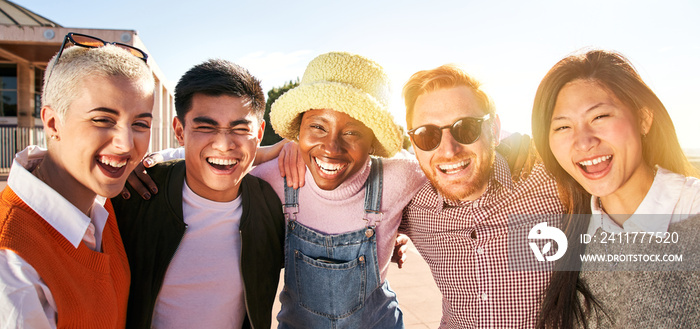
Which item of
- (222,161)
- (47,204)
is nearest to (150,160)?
(222,161)

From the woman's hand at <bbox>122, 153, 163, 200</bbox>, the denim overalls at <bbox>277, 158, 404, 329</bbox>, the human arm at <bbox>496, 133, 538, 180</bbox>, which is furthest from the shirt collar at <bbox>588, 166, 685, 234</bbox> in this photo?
the woman's hand at <bbox>122, 153, 163, 200</bbox>

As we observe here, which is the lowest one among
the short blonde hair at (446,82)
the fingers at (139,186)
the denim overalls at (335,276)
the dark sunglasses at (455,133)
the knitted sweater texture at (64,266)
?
the denim overalls at (335,276)

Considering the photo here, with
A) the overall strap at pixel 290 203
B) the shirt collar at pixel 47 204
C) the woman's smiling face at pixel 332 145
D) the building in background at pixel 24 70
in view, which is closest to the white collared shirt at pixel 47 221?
the shirt collar at pixel 47 204

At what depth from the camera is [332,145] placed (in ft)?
7.84

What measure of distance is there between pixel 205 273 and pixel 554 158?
1.99 m

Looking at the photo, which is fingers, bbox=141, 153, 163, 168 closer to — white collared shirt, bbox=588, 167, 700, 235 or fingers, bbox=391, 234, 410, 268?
fingers, bbox=391, 234, 410, 268

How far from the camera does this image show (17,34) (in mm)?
14914

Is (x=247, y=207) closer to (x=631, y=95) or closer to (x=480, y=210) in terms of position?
(x=480, y=210)

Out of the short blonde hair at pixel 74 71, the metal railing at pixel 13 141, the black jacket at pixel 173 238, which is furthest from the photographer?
the metal railing at pixel 13 141

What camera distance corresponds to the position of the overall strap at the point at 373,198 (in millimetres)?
2451

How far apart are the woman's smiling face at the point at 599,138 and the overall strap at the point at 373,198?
1023 mm

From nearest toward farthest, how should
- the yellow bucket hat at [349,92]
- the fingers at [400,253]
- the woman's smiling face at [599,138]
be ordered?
the woman's smiling face at [599,138], the yellow bucket hat at [349,92], the fingers at [400,253]

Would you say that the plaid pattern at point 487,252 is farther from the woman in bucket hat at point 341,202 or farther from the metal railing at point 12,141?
the metal railing at point 12,141

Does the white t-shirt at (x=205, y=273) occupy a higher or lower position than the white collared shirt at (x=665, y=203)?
lower
